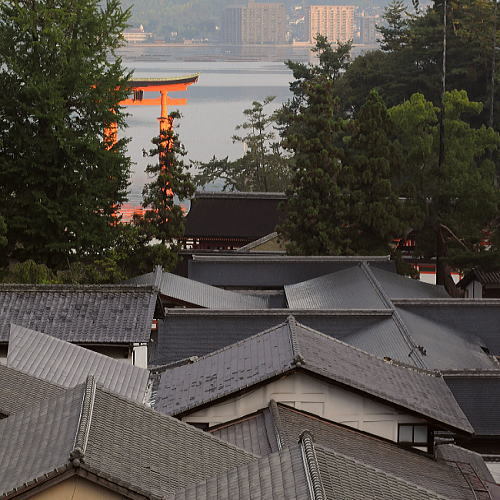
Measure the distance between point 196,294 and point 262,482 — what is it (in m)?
16.8

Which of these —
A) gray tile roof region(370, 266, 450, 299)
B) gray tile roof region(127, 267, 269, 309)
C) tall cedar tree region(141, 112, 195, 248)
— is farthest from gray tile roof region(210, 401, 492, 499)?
tall cedar tree region(141, 112, 195, 248)

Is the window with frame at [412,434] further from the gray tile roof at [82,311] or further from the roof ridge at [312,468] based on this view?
the gray tile roof at [82,311]

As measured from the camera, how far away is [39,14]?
31.0 m

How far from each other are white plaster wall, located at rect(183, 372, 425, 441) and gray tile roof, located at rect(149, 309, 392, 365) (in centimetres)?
761

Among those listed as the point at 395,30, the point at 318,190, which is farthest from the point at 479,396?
→ the point at 395,30

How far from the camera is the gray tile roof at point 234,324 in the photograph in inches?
879

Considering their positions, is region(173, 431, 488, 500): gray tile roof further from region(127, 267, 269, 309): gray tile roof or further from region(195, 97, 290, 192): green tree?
region(195, 97, 290, 192): green tree

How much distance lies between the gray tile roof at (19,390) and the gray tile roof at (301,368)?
161 cm

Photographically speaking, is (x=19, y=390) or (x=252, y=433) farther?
(x=252, y=433)

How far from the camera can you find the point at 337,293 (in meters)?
26.9

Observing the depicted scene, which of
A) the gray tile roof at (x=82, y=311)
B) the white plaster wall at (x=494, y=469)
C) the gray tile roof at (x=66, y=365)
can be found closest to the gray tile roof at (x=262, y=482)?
the gray tile roof at (x=66, y=365)

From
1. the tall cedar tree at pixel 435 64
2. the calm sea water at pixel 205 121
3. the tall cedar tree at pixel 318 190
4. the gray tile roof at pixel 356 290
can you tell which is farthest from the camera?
the calm sea water at pixel 205 121

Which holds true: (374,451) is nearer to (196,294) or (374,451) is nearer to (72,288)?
(72,288)

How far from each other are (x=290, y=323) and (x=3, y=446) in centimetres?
620
